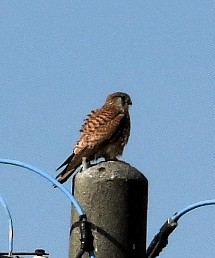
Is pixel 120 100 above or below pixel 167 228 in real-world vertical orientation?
above

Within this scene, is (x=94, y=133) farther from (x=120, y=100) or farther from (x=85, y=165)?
(x=85, y=165)

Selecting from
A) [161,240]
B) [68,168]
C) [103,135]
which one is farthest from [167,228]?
[103,135]

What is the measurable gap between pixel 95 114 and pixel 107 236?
712cm

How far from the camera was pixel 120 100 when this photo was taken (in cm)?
1063

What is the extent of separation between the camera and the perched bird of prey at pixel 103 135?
332 inches

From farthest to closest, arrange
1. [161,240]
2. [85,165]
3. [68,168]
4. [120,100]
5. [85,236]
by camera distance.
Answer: [120,100]
[68,168]
[85,165]
[161,240]
[85,236]

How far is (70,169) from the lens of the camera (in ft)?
24.7

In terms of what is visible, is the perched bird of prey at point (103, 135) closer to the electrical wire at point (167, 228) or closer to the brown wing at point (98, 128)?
the brown wing at point (98, 128)

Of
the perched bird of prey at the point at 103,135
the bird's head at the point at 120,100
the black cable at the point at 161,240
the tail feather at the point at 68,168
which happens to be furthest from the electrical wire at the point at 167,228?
the bird's head at the point at 120,100

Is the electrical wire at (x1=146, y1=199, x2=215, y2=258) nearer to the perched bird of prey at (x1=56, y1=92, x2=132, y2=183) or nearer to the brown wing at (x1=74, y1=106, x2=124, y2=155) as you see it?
the perched bird of prey at (x1=56, y1=92, x2=132, y2=183)

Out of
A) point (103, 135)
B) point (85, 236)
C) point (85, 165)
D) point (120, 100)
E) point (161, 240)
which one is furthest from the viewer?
point (120, 100)

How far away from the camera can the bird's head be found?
1045 cm

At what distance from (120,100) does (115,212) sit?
7891 millimetres

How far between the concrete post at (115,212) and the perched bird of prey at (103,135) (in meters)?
4.92
